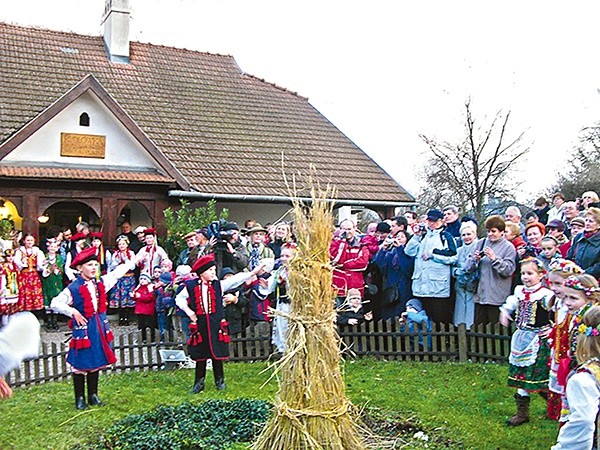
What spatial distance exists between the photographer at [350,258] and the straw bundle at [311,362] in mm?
4439

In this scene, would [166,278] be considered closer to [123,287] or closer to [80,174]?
[123,287]

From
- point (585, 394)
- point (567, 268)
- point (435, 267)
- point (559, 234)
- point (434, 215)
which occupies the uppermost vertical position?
point (434, 215)

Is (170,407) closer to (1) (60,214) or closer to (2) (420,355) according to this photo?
(2) (420,355)

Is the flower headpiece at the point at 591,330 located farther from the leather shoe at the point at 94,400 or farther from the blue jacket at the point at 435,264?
the leather shoe at the point at 94,400

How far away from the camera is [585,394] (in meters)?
3.89

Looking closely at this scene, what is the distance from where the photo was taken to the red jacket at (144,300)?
1074 centimetres

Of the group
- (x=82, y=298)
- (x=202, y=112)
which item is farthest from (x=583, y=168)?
(x=82, y=298)

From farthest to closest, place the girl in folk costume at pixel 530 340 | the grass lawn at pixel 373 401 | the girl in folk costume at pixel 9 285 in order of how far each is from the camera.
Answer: the girl in folk costume at pixel 9 285, the grass lawn at pixel 373 401, the girl in folk costume at pixel 530 340

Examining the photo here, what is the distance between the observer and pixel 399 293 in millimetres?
9398

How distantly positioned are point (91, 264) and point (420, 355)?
4369 millimetres

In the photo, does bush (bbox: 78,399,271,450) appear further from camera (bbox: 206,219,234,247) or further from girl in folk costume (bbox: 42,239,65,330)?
girl in folk costume (bbox: 42,239,65,330)

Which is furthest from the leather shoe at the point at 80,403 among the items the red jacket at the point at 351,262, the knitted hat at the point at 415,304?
the knitted hat at the point at 415,304

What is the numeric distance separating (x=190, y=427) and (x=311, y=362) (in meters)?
1.91

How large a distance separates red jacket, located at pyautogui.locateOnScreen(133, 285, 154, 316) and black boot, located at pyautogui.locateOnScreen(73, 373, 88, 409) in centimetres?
379
